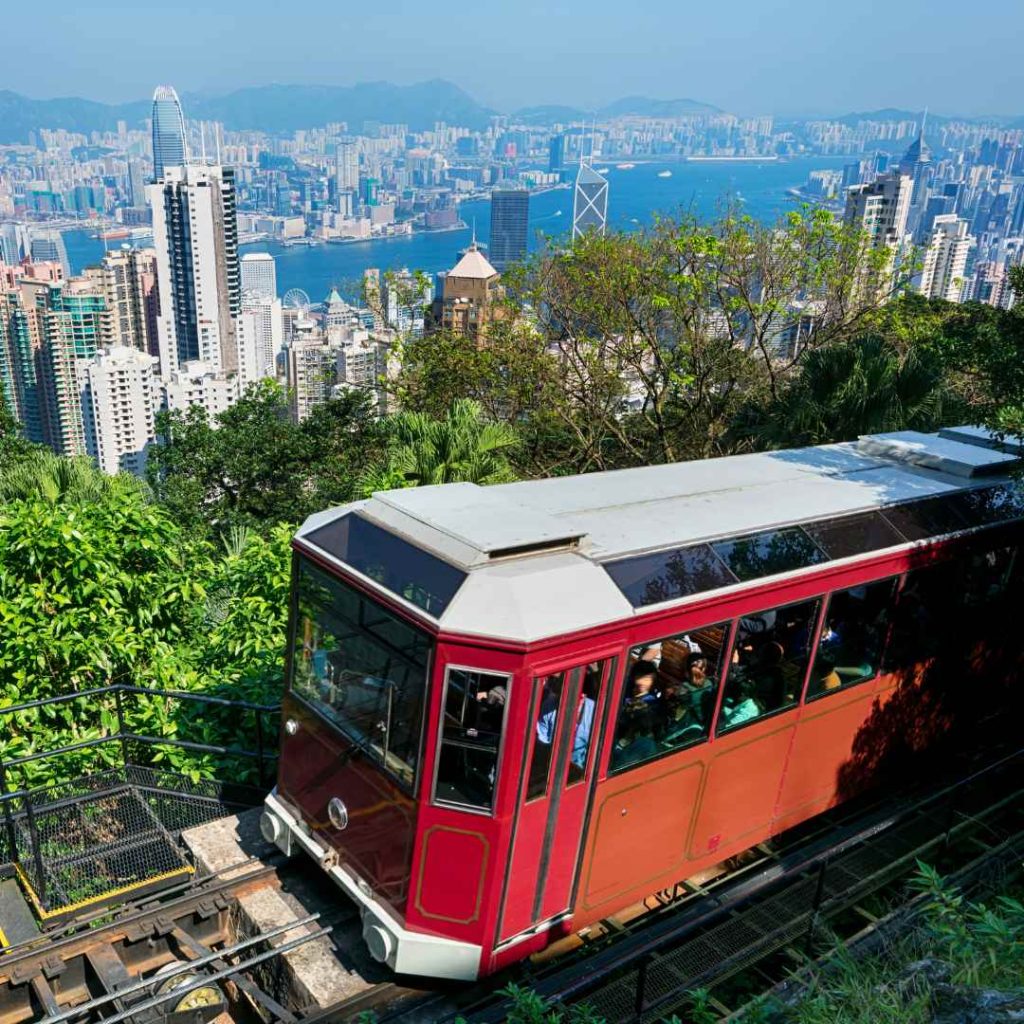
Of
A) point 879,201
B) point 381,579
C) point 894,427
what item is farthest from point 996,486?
point 879,201

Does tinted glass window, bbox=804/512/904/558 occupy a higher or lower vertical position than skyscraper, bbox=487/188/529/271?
higher

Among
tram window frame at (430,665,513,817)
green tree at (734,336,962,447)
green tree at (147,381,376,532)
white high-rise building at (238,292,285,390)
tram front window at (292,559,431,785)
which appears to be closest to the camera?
tram window frame at (430,665,513,817)

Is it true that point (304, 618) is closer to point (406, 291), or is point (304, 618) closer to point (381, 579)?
point (381, 579)

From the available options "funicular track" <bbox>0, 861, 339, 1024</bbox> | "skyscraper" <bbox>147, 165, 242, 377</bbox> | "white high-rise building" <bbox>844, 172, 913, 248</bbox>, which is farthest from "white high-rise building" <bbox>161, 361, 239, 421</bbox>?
"funicular track" <bbox>0, 861, 339, 1024</bbox>

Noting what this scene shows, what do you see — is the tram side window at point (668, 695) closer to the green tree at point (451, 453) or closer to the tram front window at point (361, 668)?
the tram front window at point (361, 668)

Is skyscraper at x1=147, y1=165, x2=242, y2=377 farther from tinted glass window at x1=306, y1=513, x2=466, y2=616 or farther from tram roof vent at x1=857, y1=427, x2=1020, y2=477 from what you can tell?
tinted glass window at x1=306, y1=513, x2=466, y2=616

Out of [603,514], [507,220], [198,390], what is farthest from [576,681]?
[507,220]
